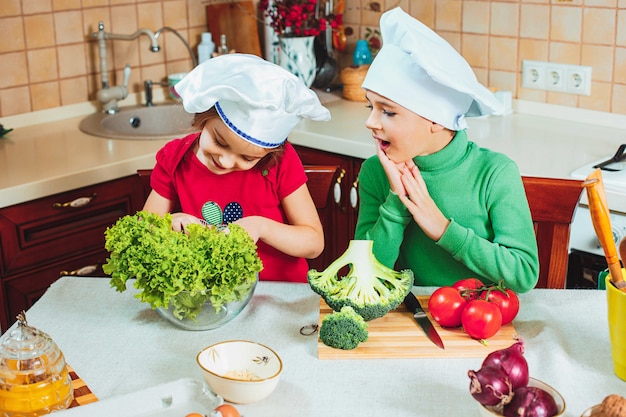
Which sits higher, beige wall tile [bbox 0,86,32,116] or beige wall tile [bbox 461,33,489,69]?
beige wall tile [bbox 461,33,489,69]

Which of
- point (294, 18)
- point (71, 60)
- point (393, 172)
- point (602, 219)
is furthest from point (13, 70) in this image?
point (602, 219)

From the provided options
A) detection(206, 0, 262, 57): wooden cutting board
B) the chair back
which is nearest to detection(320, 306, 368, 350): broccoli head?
the chair back

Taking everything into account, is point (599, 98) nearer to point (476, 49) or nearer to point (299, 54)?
point (476, 49)

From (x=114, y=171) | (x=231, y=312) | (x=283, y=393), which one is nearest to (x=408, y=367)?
(x=283, y=393)

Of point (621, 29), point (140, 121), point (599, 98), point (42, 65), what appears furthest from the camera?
point (140, 121)

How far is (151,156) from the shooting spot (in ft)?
8.38

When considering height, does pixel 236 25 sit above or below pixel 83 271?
above

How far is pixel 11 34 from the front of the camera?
9.09 feet

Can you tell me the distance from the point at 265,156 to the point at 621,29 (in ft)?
4.27

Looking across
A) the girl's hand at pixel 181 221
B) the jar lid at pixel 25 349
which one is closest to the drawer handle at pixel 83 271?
the girl's hand at pixel 181 221

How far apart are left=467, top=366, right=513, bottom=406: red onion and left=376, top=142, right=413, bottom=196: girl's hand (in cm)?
58

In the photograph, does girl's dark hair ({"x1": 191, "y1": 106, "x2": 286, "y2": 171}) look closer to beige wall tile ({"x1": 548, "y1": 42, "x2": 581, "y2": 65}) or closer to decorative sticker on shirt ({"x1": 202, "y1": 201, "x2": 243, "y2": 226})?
decorative sticker on shirt ({"x1": 202, "y1": 201, "x2": 243, "y2": 226})

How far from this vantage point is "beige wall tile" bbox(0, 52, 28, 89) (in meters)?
2.78

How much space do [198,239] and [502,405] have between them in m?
0.57
